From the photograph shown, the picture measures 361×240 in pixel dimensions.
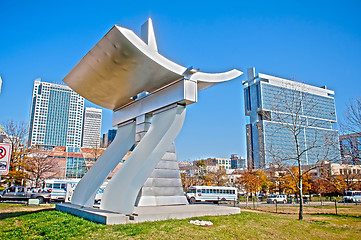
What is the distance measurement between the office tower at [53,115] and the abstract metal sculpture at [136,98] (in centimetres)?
14424

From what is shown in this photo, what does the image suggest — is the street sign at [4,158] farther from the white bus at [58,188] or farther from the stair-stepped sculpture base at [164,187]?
the white bus at [58,188]

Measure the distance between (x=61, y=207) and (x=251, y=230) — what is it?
8103 millimetres

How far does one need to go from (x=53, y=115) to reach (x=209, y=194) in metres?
139

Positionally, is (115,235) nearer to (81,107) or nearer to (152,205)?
(152,205)

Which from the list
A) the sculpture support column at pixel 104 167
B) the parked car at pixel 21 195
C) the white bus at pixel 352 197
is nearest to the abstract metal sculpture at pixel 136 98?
the sculpture support column at pixel 104 167

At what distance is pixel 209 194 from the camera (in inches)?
1156

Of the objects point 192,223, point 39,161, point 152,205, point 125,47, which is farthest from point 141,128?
point 39,161

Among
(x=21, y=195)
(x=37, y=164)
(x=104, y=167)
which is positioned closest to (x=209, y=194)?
(x=21, y=195)

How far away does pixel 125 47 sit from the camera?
29.1 feet

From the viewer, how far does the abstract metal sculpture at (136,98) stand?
9109 mm

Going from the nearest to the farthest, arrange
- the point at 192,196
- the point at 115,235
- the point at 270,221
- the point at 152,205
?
the point at 115,235, the point at 270,221, the point at 152,205, the point at 192,196

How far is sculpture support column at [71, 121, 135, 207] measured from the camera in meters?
11.6

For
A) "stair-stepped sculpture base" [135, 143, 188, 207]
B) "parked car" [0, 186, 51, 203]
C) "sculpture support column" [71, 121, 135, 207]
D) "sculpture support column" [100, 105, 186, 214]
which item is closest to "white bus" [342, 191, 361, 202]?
"stair-stepped sculpture base" [135, 143, 188, 207]

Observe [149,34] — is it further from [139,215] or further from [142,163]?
[139,215]
